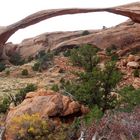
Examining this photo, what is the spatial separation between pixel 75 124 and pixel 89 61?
40.9ft

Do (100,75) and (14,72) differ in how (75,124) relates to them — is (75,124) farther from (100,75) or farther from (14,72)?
→ (14,72)

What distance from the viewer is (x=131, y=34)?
40219mm

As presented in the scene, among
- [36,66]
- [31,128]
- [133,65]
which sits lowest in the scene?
[133,65]

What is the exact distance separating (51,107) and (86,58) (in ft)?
38.0

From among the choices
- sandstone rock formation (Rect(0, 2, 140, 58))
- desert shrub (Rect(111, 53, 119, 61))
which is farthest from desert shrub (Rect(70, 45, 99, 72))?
desert shrub (Rect(111, 53, 119, 61))

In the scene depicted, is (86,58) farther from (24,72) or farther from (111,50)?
(111,50)

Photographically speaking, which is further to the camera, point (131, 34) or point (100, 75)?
point (131, 34)

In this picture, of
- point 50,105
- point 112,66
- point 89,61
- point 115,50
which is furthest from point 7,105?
point 115,50

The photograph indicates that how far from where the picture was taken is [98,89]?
2384 centimetres

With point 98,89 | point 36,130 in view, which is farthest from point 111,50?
point 36,130

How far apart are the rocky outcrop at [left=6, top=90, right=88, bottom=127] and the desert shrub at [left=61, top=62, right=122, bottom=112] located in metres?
1.34

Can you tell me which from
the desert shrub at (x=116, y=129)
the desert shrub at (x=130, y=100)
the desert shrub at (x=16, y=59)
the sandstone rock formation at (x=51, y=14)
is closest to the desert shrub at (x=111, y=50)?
the sandstone rock formation at (x=51, y=14)

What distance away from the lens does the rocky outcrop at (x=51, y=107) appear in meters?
21.0

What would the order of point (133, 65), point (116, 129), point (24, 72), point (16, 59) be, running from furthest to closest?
1. point (16, 59)
2. point (24, 72)
3. point (133, 65)
4. point (116, 129)
